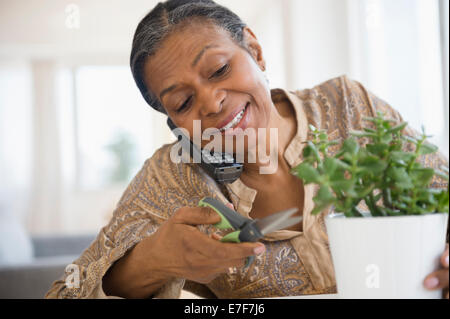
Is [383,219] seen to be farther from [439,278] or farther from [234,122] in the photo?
[234,122]

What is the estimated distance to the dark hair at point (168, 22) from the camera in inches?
34.6

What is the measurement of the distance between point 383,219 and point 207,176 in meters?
0.58

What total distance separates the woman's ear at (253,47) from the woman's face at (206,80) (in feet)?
0.17

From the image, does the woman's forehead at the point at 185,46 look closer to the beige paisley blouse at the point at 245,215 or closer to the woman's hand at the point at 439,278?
the beige paisley blouse at the point at 245,215

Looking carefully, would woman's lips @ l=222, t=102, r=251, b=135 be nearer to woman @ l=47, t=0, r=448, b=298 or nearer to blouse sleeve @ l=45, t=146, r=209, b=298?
woman @ l=47, t=0, r=448, b=298

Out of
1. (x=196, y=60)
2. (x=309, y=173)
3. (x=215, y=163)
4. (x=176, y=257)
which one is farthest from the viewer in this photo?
(x=215, y=163)

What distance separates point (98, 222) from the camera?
6879 millimetres

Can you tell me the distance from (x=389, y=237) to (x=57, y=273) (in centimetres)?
234

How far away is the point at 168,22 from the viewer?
88cm

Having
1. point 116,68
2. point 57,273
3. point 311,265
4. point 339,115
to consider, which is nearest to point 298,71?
point 57,273

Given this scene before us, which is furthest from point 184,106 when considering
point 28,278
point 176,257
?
point 28,278

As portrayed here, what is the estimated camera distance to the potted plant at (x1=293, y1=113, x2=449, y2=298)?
0.40 meters

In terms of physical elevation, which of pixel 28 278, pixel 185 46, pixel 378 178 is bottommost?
pixel 28 278

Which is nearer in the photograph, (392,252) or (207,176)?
(392,252)
